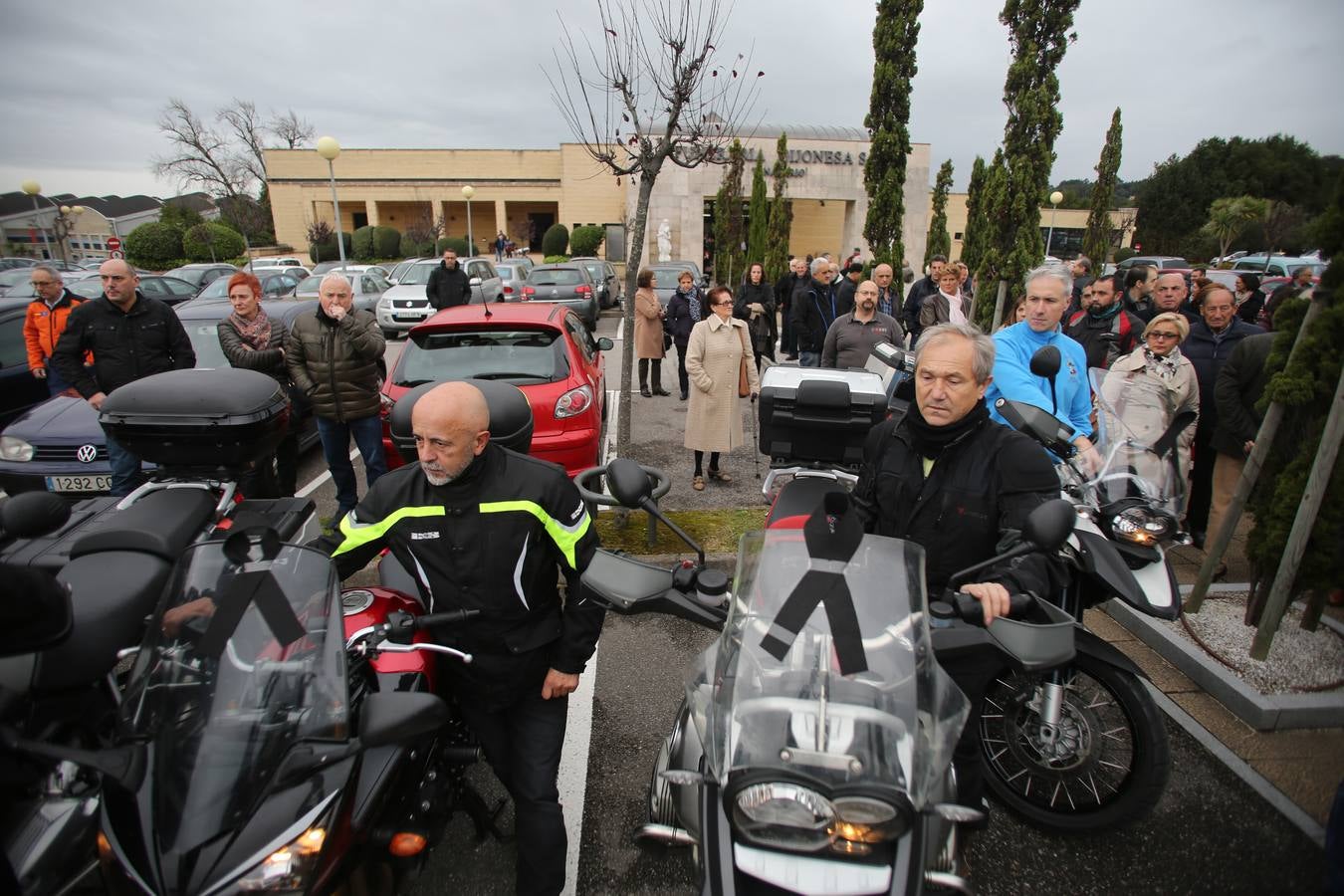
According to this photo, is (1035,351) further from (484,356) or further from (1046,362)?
(484,356)

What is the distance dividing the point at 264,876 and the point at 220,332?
→ 16.9 feet

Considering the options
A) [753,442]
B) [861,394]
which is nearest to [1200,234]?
[753,442]

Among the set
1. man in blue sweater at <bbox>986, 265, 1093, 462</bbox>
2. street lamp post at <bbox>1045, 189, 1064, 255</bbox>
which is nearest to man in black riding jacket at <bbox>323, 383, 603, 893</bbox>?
man in blue sweater at <bbox>986, 265, 1093, 462</bbox>

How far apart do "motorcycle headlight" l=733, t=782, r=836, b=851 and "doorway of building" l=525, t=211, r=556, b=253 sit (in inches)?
1816

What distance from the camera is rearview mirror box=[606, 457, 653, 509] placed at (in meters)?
2.12

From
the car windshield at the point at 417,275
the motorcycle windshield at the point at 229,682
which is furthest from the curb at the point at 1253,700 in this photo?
the car windshield at the point at 417,275

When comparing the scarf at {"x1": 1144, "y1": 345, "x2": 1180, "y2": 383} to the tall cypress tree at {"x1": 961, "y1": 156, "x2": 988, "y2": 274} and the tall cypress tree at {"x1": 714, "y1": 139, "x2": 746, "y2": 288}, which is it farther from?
the tall cypress tree at {"x1": 714, "y1": 139, "x2": 746, "y2": 288}

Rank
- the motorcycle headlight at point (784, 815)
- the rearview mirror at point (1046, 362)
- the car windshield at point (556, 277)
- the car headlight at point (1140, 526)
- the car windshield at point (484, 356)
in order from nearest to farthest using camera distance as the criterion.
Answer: the motorcycle headlight at point (784, 815) < the car headlight at point (1140, 526) < the rearview mirror at point (1046, 362) < the car windshield at point (484, 356) < the car windshield at point (556, 277)

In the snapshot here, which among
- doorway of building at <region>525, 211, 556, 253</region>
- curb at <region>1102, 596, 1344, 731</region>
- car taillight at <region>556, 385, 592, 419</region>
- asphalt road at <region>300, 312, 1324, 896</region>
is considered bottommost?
asphalt road at <region>300, 312, 1324, 896</region>

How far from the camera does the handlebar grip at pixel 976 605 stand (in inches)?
75.0

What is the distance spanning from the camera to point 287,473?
6.02 metres

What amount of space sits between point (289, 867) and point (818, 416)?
2926 mm

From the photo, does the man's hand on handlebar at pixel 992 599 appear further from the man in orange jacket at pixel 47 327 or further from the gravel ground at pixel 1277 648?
the man in orange jacket at pixel 47 327

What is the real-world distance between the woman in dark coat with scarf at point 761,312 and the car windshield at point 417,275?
10.4 meters
